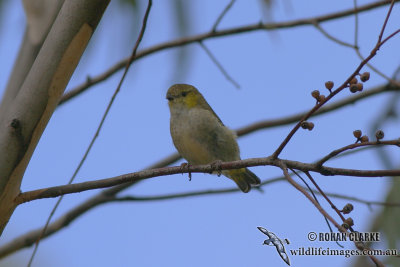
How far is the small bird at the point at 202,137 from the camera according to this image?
4082 millimetres

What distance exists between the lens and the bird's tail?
170 inches

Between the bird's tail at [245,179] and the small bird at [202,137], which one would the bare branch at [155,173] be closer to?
the small bird at [202,137]

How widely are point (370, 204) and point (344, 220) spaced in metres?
1.57

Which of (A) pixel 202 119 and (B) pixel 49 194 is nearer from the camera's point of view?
(B) pixel 49 194

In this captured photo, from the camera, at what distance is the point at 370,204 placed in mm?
3316

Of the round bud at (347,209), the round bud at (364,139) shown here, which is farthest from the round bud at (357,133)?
the round bud at (347,209)

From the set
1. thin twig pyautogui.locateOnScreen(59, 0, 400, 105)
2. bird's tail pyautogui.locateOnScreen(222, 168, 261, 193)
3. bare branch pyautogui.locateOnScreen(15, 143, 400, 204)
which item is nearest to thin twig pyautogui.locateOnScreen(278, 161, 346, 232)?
bare branch pyautogui.locateOnScreen(15, 143, 400, 204)

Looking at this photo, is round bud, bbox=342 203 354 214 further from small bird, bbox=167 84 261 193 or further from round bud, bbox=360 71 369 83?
small bird, bbox=167 84 261 193

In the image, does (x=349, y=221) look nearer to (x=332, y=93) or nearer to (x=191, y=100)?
(x=332, y=93)

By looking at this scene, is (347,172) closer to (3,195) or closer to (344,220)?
(344,220)

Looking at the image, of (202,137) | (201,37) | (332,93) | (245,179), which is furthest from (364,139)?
(201,37)

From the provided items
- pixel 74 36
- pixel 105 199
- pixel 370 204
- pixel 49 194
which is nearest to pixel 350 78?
pixel 74 36

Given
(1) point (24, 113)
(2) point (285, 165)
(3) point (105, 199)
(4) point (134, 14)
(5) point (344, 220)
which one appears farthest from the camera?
(3) point (105, 199)

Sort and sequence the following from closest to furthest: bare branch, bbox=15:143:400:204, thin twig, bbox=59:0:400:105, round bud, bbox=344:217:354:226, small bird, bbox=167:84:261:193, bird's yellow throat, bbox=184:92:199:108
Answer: round bud, bbox=344:217:354:226
bare branch, bbox=15:143:400:204
small bird, bbox=167:84:261:193
thin twig, bbox=59:0:400:105
bird's yellow throat, bbox=184:92:199:108
